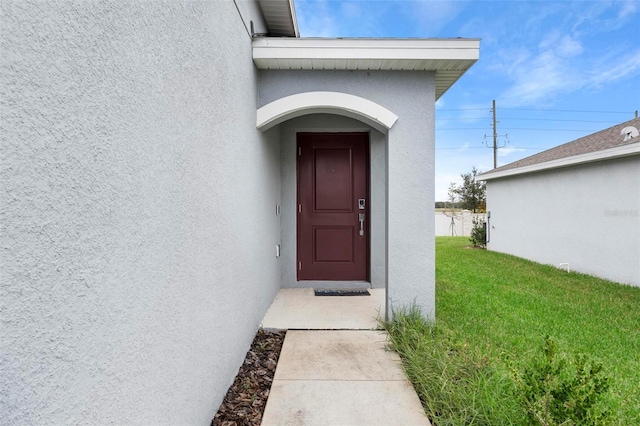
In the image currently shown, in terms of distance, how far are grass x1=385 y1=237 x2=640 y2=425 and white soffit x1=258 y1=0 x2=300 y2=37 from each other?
Answer: 430 cm

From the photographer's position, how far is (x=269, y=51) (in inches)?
133

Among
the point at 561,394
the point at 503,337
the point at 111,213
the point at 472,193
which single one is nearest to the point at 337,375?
the point at 561,394

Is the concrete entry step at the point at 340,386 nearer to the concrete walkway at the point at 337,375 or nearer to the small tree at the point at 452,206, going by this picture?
the concrete walkway at the point at 337,375

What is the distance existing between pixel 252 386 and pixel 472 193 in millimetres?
20434

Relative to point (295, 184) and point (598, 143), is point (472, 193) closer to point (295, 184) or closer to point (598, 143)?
point (598, 143)

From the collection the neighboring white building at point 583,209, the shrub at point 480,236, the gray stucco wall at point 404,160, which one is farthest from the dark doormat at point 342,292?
the shrub at point 480,236

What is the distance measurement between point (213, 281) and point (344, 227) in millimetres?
3458

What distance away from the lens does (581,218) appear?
295 inches

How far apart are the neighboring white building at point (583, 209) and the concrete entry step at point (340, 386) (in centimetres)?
659

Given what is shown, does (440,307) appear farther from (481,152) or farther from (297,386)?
(481,152)

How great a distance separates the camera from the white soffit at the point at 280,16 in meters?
3.97

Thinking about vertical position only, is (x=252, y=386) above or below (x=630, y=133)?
below

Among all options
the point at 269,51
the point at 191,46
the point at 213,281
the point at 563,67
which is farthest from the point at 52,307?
the point at 563,67

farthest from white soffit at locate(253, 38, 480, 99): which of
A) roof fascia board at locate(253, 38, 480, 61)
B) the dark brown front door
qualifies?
the dark brown front door
